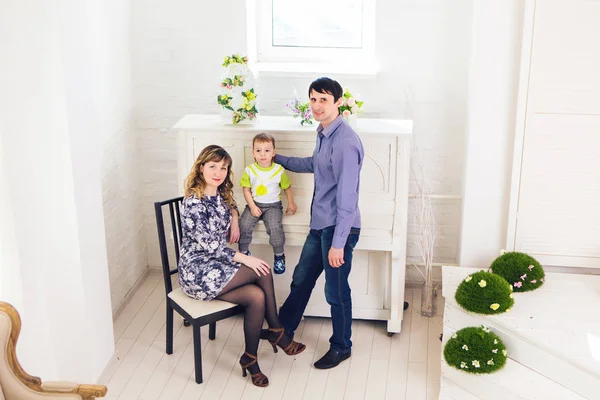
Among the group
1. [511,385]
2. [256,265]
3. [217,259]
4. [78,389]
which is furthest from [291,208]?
[78,389]

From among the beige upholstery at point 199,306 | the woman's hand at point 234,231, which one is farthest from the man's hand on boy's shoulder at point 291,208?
the beige upholstery at point 199,306

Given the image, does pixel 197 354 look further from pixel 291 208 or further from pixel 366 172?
pixel 366 172

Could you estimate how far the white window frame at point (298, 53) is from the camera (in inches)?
194

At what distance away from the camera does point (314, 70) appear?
4.96 metres

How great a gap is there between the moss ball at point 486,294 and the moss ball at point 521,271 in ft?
0.48

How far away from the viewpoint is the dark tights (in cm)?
414

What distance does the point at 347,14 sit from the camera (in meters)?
4.98

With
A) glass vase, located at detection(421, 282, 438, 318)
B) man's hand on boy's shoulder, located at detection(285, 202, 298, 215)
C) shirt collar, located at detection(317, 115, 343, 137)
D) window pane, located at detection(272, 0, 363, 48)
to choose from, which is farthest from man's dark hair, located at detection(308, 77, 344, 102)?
glass vase, located at detection(421, 282, 438, 318)

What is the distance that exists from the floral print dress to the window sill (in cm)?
111

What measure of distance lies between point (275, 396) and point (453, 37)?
89.0 inches

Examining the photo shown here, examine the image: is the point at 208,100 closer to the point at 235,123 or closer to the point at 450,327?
the point at 235,123

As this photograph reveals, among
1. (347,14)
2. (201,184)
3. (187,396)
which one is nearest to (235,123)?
(201,184)

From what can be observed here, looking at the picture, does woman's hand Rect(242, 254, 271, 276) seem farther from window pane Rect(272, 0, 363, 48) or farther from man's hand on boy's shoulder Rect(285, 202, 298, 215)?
window pane Rect(272, 0, 363, 48)

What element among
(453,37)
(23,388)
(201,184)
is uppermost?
(453,37)
